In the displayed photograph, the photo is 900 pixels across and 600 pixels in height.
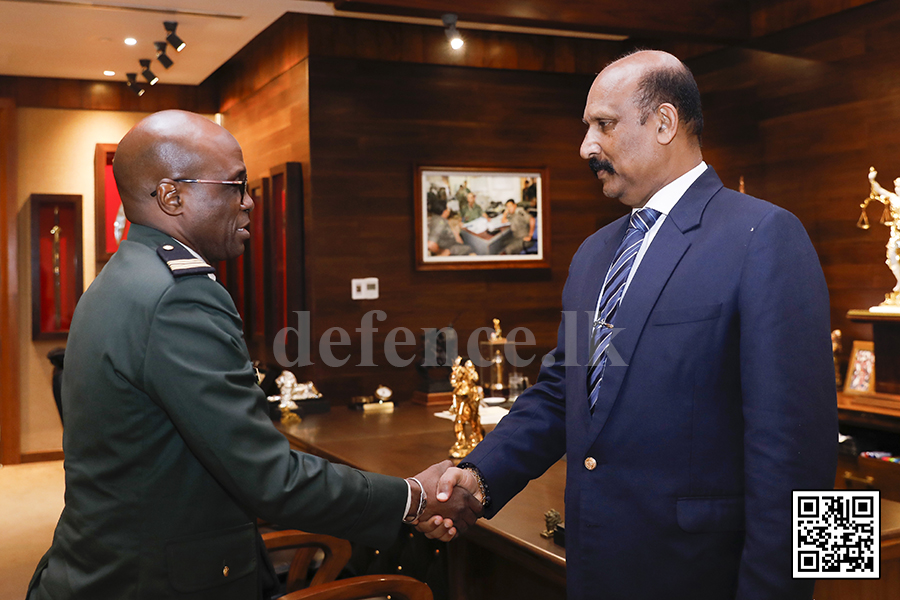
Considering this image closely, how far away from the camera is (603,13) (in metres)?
4.19

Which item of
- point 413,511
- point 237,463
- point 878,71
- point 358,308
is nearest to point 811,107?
point 878,71

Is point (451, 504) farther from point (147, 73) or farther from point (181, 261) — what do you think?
point (147, 73)

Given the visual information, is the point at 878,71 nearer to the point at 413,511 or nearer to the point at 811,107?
the point at 811,107

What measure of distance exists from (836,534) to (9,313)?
6.29 meters

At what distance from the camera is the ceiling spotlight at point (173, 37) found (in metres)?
4.62

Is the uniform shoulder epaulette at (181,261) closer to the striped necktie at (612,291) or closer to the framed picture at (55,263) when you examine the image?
the striped necktie at (612,291)

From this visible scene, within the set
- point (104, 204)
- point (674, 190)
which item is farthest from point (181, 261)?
point (104, 204)

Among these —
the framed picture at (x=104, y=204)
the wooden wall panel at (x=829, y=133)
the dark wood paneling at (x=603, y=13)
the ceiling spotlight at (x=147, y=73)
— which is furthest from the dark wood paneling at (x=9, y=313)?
the wooden wall panel at (x=829, y=133)

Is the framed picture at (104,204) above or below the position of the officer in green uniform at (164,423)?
above

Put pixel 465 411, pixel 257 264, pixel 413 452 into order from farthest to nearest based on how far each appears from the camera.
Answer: pixel 257 264, pixel 413 452, pixel 465 411

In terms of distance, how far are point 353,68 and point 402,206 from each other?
0.83m

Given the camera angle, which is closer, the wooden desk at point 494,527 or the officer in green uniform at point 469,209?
the wooden desk at point 494,527

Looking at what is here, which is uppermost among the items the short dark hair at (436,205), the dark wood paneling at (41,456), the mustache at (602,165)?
the short dark hair at (436,205)

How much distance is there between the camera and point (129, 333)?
146cm
